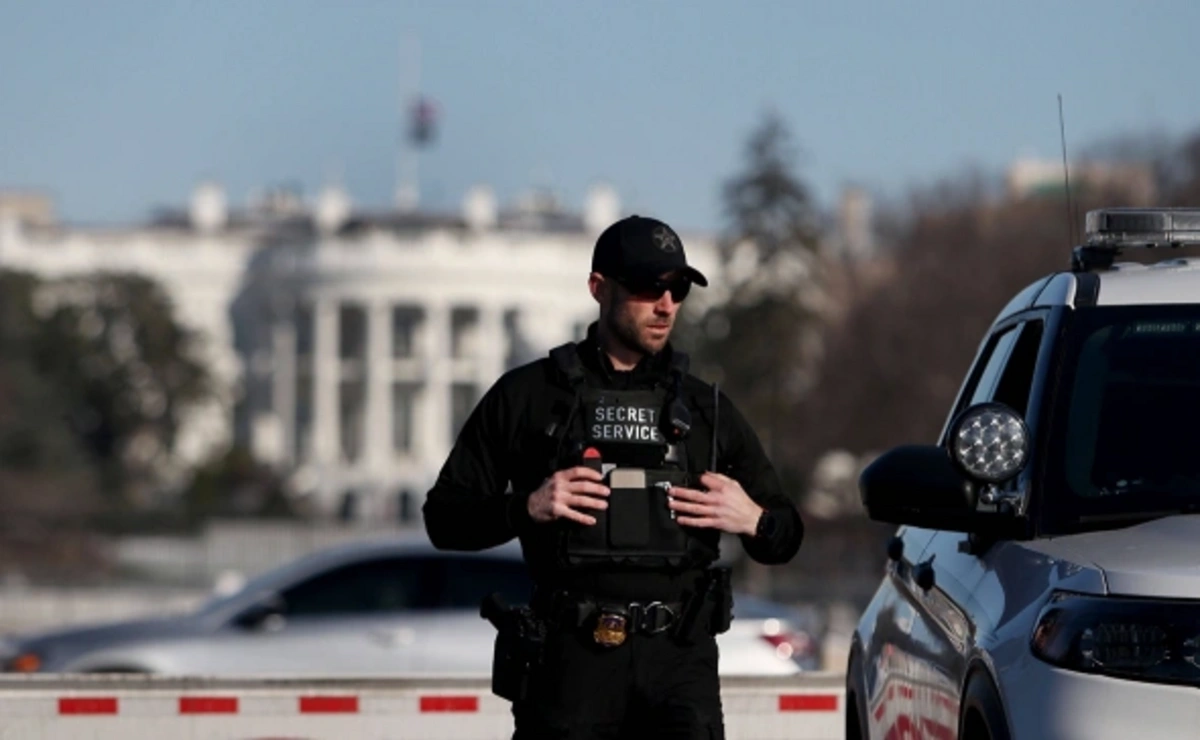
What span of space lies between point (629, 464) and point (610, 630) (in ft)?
1.23

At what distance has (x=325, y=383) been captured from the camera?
133375 mm

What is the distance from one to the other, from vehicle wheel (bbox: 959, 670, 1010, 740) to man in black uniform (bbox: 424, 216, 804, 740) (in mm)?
563

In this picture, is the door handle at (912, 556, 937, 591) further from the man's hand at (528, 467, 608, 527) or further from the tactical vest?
the man's hand at (528, 467, 608, 527)

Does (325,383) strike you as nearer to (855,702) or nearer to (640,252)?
(855,702)

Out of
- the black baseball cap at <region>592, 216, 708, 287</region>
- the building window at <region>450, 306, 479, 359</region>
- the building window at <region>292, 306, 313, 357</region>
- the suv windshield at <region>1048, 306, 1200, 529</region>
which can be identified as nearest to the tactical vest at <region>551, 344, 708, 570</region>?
the black baseball cap at <region>592, 216, 708, 287</region>

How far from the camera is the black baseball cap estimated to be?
645 cm

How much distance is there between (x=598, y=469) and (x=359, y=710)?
3425mm

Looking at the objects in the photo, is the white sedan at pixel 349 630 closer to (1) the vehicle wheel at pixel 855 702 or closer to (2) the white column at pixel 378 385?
(1) the vehicle wheel at pixel 855 702

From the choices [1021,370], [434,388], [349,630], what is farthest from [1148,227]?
[434,388]

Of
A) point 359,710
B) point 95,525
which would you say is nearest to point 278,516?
point 95,525

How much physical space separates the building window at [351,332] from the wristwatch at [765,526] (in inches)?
5036

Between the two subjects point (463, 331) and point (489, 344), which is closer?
point (489, 344)

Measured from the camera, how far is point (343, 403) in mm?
135750

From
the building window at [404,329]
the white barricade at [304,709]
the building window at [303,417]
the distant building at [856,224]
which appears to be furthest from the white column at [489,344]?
the white barricade at [304,709]
